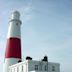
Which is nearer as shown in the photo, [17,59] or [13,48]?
[17,59]

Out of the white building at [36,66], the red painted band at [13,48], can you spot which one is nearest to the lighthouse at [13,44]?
the red painted band at [13,48]

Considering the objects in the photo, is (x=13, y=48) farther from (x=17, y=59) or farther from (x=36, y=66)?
(x=36, y=66)

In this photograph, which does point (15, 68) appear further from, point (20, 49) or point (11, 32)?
point (11, 32)

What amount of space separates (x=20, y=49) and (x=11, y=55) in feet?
9.59

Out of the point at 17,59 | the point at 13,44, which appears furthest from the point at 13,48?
the point at 17,59

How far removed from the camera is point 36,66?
3566 cm

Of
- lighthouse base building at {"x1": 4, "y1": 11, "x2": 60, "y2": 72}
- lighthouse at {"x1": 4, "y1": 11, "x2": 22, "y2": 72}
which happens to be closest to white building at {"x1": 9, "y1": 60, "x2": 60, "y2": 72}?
lighthouse base building at {"x1": 4, "y1": 11, "x2": 60, "y2": 72}

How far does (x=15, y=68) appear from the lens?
3934cm

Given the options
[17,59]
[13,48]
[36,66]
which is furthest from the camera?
[13,48]

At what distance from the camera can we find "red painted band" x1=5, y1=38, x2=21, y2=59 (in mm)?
42325

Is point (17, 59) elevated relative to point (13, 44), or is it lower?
lower

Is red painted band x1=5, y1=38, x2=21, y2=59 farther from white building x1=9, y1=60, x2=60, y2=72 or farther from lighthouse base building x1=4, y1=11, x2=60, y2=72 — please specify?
white building x1=9, y1=60, x2=60, y2=72

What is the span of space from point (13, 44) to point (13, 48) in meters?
0.88

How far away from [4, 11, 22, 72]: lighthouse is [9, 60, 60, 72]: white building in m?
2.97
